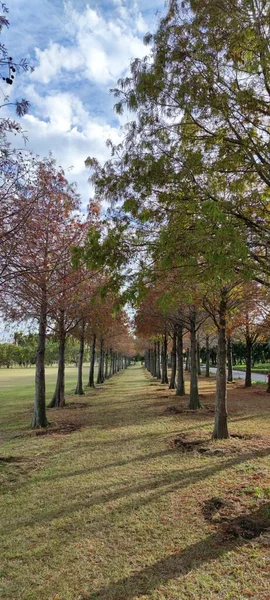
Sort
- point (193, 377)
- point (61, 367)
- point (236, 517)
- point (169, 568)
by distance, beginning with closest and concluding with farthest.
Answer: point (169, 568)
point (236, 517)
point (193, 377)
point (61, 367)

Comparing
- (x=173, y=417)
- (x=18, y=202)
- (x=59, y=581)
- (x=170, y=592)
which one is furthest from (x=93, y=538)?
(x=173, y=417)

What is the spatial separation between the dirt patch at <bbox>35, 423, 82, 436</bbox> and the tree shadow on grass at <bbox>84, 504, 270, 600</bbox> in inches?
316

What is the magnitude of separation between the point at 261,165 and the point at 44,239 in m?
7.75

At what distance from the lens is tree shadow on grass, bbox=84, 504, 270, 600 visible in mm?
3701

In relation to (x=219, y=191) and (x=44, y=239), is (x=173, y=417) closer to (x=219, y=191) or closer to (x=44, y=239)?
(x=44, y=239)

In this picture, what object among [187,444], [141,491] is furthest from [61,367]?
[141,491]

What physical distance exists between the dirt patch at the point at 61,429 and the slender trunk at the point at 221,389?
15.3 ft

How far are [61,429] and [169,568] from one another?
899cm

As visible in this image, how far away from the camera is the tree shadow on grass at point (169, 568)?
12.1 ft

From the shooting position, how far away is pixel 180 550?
14.8 feet

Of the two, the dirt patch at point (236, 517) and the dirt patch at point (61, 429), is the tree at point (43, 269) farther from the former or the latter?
the dirt patch at point (236, 517)

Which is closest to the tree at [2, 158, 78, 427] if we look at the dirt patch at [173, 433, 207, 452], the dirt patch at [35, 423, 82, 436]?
the dirt patch at [35, 423, 82, 436]

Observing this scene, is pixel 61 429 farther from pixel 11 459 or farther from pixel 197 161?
pixel 197 161

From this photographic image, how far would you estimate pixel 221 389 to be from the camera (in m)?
10.4
